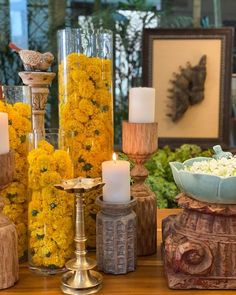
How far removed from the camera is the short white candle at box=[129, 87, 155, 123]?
3.04 ft

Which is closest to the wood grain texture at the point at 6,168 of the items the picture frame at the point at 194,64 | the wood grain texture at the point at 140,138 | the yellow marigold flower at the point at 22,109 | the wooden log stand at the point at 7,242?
the wooden log stand at the point at 7,242

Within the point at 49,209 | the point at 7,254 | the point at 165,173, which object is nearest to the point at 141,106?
the point at 49,209

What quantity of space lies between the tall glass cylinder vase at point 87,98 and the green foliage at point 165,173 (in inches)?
31.5

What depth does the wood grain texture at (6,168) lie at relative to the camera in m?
0.77

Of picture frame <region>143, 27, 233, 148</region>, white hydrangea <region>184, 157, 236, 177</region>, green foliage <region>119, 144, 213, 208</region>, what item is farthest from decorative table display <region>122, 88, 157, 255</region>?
picture frame <region>143, 27, 233, 148</region>

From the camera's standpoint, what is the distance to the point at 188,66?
2.28m

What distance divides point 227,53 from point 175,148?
534mm

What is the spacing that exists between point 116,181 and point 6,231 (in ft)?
0.70

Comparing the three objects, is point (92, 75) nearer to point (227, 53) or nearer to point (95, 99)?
point (95, 99)

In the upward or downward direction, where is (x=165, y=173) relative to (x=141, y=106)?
downward

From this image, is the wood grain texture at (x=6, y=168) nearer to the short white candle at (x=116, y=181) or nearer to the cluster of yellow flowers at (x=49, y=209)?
the cluster of yellow flowers at (x=49, y=209)

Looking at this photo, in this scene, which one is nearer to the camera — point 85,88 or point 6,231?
point 6,231

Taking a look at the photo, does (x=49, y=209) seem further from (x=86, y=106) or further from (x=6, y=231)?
(x=86, y=106)

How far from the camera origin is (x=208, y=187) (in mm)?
775
